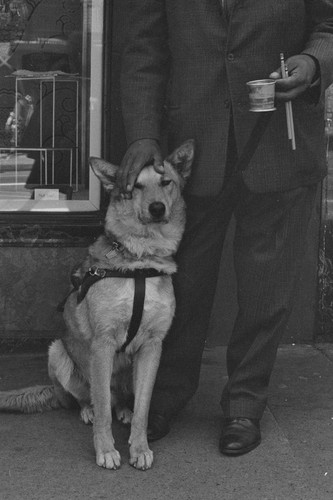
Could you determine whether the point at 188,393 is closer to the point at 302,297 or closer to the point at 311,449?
the point at 311,449

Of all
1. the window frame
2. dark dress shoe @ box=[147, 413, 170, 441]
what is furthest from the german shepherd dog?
the window frame

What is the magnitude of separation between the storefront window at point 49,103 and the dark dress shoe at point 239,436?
1663 millimetres

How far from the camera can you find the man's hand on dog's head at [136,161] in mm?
3699

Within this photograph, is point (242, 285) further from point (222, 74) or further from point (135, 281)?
point (222, 74)

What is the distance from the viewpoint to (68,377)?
409cm

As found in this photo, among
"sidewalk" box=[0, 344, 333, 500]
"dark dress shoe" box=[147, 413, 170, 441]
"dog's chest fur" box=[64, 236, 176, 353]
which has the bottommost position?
"sidewalk" box=[0, 344, 333, 500]

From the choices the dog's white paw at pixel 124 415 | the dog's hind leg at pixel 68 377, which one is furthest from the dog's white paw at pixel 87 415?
the dog's white paw at pixel 124 415

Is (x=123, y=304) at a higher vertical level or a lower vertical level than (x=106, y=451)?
higher

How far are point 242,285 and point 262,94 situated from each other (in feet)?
3.05

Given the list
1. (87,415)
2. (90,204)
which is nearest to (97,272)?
(87,415)

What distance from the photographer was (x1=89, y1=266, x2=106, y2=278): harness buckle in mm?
3795

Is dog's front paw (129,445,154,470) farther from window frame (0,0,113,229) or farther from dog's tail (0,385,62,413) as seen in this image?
window frame (0,0,113,229)

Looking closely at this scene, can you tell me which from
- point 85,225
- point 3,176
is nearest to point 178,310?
point 85,225

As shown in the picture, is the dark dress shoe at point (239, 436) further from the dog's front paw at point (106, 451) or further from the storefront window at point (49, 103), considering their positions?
the storefront window at point (49, 103)
